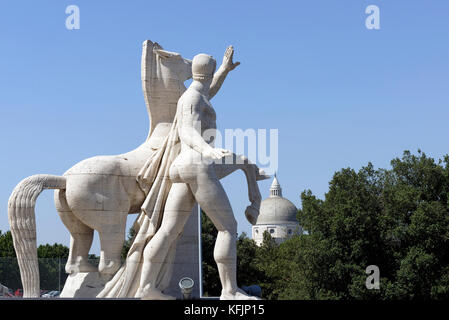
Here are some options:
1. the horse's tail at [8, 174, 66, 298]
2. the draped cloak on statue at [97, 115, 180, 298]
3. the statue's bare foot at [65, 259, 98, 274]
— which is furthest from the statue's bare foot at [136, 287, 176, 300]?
the horse's tail at [8, 174, 66, 298]

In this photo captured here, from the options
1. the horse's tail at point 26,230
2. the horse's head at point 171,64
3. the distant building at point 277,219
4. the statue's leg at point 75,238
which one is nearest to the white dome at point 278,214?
the distant building at point 277,219

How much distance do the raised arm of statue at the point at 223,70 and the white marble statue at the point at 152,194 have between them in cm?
5

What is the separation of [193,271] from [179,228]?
1.24 meters

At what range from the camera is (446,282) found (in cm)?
3027

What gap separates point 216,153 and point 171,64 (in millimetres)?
2873

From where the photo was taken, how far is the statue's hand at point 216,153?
11.5 m

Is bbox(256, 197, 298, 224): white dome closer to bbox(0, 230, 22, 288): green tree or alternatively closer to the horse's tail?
bbox(0, 230, 22, 288): green tree

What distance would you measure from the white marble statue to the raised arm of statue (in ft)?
0.16

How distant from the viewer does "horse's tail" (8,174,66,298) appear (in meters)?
12.5

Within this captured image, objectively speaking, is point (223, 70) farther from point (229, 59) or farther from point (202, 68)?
point (202, 68)

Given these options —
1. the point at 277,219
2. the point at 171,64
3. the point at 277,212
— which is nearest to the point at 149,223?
the point at 171,64
